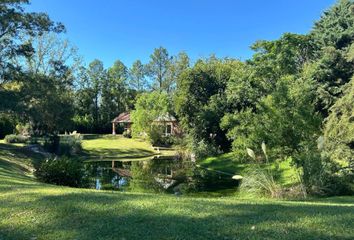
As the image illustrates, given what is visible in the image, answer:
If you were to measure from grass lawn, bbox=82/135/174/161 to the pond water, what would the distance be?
7.81 m

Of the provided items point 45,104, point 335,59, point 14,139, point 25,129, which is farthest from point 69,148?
point 335,59

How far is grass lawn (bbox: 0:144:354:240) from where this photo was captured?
15.3 ft

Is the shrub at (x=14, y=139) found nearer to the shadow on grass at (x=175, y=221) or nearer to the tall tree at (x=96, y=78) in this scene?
the shadow on grass at (x=175, y=221)

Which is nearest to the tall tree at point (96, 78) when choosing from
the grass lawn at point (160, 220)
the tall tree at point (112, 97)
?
the tall tree at point (112, 97)

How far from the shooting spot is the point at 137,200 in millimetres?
6586

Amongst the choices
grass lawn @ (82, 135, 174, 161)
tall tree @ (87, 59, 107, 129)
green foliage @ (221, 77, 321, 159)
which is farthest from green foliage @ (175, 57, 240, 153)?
tall tree @ (87, 59, 107, 129)

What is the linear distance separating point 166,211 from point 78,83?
6210 cm

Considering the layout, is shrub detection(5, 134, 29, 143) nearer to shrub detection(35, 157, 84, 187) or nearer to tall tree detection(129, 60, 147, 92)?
shrub detection(35, 157, 84, 187)

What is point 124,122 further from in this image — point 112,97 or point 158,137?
point 158,137

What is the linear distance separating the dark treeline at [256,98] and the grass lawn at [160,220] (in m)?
7.39

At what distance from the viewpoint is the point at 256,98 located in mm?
30797

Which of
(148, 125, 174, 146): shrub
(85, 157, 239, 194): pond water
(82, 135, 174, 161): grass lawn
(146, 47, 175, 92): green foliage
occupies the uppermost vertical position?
(146, 47, 175, 92): green foliage

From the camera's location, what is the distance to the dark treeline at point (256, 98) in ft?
59.6

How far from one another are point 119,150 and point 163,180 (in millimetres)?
18368
